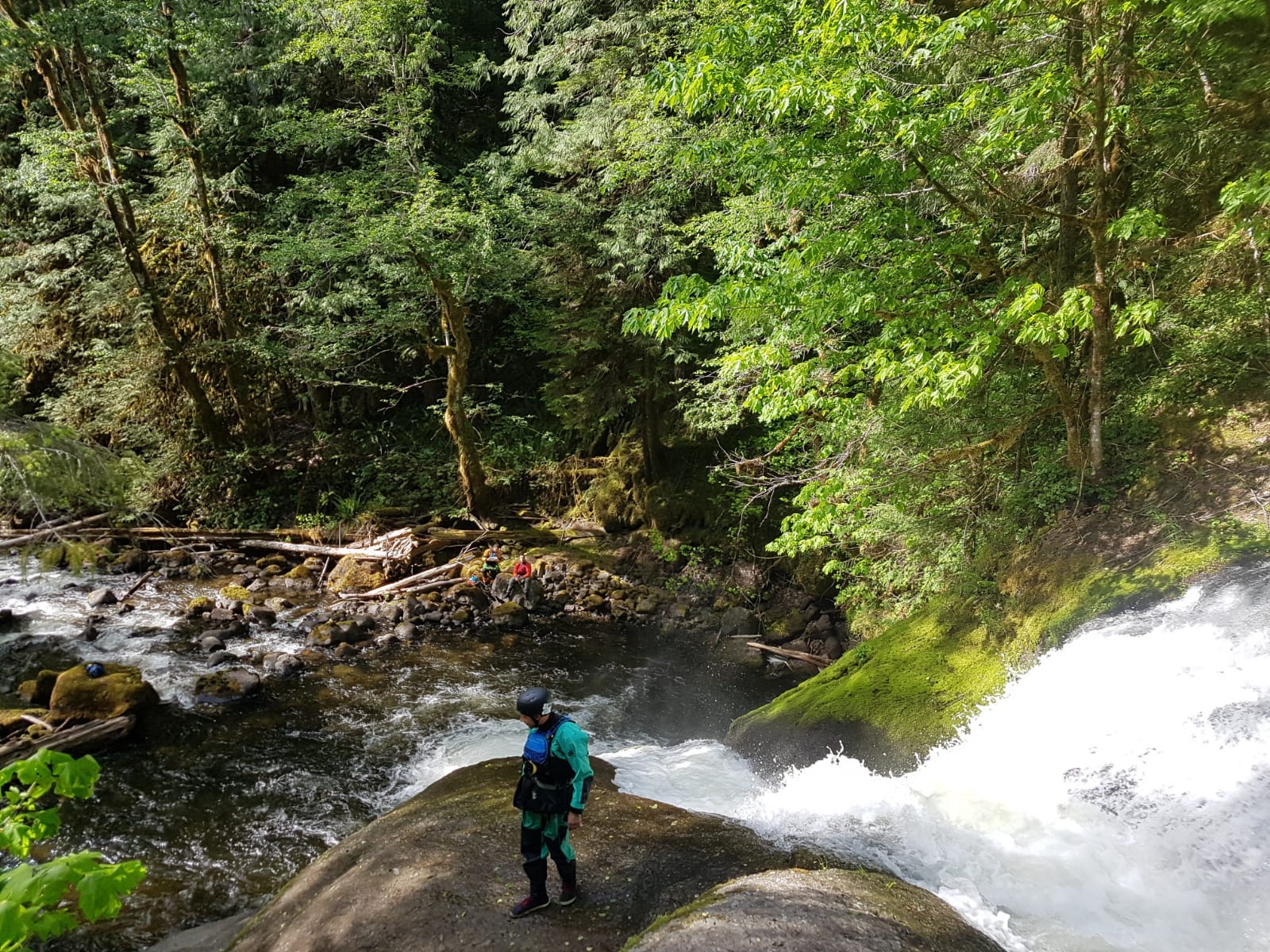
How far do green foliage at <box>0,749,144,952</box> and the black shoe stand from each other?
2.50 m

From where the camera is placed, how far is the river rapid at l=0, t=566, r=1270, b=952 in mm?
4258

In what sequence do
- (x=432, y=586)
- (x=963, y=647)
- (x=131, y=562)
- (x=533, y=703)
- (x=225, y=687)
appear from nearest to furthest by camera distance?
(x=533, y=703), (x=963, y=647), (x=225, y=687), (x=432, y=586), (x=131, y=562)

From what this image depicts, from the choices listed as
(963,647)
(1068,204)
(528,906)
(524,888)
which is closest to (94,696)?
(524,888)

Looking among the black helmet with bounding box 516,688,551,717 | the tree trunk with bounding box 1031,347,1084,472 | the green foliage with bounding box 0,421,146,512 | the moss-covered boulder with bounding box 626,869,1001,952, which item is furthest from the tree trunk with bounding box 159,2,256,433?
the moss-covered boulder with bounding box 626,869,1001,952

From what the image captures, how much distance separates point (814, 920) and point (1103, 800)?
2.97 meters

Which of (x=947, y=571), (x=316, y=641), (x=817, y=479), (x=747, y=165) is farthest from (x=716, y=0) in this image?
(x=316, y=641)

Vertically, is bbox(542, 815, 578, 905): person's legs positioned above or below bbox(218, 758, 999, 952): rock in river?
above

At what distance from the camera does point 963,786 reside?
18.8 feet

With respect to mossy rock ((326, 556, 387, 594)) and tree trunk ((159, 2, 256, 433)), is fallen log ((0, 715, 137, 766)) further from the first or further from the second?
tree trunk ((159, 2, 256, 433))

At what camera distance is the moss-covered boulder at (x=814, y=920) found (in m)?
3.33

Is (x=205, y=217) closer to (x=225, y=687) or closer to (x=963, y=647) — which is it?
(x=225, y=687)

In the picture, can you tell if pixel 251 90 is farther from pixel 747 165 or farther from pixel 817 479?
pixel 817 479

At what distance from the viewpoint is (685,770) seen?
25.3 ft

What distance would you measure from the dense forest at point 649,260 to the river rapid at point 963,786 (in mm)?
2272
